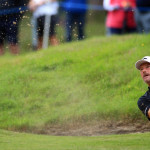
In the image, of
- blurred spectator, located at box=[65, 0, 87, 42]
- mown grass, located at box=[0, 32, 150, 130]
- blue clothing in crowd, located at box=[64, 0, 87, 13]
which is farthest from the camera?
blue clothing in crowd, located at box=[64, 0, 87, 13]

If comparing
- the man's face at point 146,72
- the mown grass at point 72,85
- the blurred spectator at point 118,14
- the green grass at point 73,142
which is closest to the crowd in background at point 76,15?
the blurred spectator at point 118,14

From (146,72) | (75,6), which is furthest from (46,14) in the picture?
(146,72)

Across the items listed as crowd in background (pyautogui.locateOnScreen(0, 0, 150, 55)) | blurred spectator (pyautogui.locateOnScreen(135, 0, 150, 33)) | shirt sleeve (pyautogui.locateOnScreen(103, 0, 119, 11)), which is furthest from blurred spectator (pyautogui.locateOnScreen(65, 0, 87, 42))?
blurred spectator (pyautogui.locateOnScreen(135, 0, 150, 33))

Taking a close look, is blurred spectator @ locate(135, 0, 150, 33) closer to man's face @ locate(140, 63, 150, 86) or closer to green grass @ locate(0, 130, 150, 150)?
green grass @ locate(0, 130, 150, 150)

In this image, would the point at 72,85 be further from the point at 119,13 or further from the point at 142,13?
the point at 142,13

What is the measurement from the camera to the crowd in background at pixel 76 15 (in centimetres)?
1094

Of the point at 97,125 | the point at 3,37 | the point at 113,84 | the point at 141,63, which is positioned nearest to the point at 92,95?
the point at 113,84

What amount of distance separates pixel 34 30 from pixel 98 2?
6.51 ft

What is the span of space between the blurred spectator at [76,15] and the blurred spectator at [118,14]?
0.49 m

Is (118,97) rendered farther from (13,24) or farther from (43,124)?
(13,24)

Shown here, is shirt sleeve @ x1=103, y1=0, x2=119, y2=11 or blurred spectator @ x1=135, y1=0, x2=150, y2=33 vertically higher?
shirt sleeve @ x1=103, y1=0, x2=119, y2=11

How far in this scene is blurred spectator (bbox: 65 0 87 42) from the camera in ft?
35.8

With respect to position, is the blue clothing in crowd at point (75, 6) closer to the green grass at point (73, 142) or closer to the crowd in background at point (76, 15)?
the crowd in background at point (76, 15)

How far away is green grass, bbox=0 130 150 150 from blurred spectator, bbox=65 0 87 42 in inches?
143
